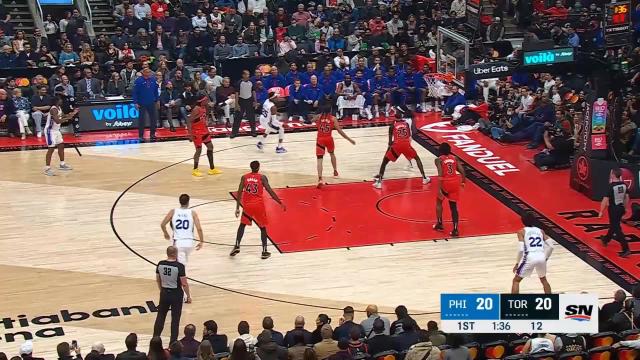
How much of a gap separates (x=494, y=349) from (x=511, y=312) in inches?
60.2

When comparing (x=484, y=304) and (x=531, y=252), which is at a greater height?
(x=484, y=304)

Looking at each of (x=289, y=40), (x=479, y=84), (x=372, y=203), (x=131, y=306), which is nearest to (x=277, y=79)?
(x=289, y=40)

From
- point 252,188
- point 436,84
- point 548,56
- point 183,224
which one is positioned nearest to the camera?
point 183,224

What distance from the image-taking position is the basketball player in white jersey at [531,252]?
56.1 ft

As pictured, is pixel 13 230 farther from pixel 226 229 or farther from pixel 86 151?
pixel 86 151

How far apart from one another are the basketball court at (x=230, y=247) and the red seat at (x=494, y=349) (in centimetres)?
337

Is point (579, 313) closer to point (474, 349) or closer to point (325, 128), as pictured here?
point (474, 349)

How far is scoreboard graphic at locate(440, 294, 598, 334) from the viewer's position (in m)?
12.1

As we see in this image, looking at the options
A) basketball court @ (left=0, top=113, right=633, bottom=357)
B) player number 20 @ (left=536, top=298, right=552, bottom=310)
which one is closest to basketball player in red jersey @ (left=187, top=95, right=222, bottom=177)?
basketball court @ (left=0, top=113, right=633, bottom=357)

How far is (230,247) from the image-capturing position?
2031cm

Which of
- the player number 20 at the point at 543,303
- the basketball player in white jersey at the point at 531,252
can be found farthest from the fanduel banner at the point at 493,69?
the player number 20 at the point at 543,303

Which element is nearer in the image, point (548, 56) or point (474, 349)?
point (474, 349)

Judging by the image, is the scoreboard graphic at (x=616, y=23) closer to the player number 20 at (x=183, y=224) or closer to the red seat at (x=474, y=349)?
the player number 20 at (x=183, y=224)

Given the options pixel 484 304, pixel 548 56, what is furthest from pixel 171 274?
pixel 548 56
